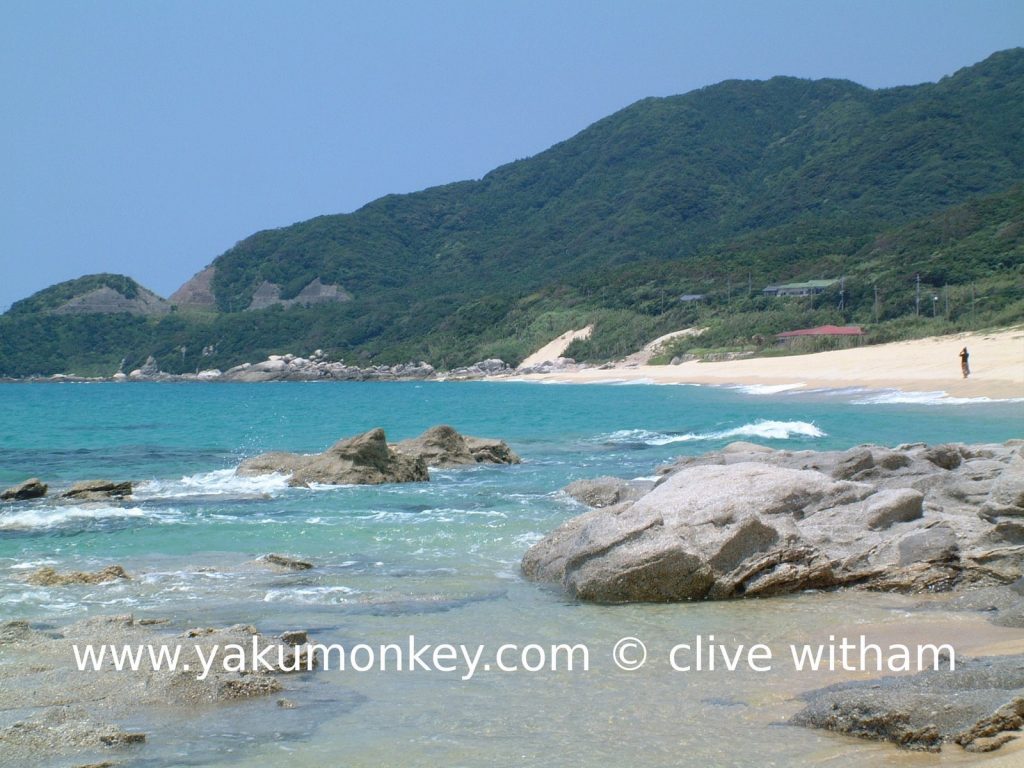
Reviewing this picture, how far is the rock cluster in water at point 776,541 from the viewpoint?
929cm

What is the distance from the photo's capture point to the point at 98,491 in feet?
60.7

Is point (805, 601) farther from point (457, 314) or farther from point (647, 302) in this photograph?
point (457, 314)

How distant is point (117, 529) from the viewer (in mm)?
14695

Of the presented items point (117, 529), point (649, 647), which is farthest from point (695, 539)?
point (117, 529)

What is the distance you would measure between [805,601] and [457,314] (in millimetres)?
119105

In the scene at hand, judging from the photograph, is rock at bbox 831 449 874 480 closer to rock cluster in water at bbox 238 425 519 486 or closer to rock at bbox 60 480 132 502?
rock cluster in water at bbox 238 425 519 486

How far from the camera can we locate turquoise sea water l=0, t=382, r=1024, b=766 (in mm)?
5719

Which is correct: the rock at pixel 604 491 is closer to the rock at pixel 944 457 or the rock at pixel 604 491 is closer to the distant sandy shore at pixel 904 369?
the rock at pixel 944 457

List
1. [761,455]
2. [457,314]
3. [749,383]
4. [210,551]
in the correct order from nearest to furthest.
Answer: [210,551] < [761,455] < [749,383] < [457,314]

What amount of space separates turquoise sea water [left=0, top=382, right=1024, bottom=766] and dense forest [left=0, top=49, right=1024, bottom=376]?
4293 centimetres

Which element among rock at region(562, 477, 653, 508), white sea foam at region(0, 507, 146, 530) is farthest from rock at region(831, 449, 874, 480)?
white sea foam at region(0, 507, 146, 530)

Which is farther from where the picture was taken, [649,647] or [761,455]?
[761,455]

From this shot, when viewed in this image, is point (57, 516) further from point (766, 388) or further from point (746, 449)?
point (766, 388)

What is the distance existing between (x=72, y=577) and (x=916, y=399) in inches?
1317
